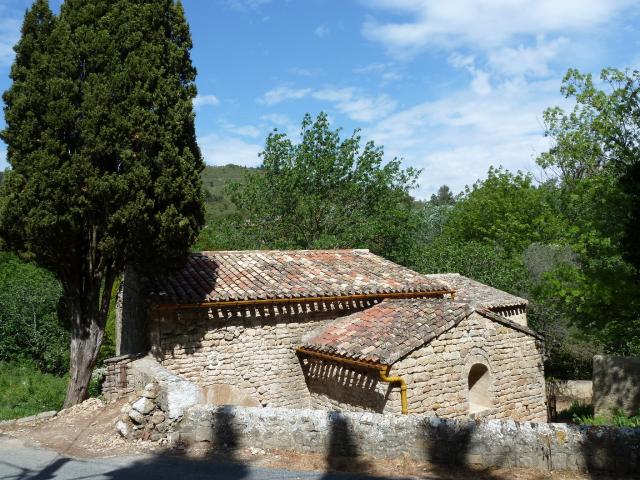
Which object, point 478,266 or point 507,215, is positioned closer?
point 478,266

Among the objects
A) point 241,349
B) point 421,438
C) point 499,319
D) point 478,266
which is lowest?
point 421,438

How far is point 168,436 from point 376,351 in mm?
4204

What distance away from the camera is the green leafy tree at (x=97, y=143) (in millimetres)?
9102

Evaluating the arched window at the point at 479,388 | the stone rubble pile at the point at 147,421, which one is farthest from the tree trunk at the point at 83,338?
the arched window at the point at 479,388

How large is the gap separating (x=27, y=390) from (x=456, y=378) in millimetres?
14143

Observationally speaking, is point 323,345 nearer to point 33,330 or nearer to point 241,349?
point 241,349

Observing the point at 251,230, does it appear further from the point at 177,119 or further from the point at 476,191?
the point at 476,191

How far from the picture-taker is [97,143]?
9133 mm

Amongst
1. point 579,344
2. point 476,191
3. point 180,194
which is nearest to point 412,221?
point 579,344

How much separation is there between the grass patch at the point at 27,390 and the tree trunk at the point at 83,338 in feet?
14.9

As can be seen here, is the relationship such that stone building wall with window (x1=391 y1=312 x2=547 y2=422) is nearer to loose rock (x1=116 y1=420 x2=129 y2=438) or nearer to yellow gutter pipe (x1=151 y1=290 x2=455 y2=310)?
yellow gutter pipe (x1=151 y1=290 x2=455 y2=310)

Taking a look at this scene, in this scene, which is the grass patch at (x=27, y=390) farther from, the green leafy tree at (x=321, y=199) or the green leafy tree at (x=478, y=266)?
the green leafy tree at (x=478, y=266)

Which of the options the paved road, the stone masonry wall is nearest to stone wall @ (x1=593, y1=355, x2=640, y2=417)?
the stone masonry wall

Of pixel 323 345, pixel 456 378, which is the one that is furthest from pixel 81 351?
pixel 456 378
